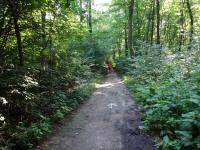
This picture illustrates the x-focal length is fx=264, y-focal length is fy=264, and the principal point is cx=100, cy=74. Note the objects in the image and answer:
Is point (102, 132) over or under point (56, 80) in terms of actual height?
under

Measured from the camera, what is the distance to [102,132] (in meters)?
8.48

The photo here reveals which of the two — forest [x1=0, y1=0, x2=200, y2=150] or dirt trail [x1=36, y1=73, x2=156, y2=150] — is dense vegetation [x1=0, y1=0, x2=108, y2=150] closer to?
forest [x1=0, y1=0, x2=200, y2=150]

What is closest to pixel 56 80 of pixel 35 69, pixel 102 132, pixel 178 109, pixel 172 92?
pixel 35 69

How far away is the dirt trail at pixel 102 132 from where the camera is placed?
7285mm

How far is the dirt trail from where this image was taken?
23.9ft

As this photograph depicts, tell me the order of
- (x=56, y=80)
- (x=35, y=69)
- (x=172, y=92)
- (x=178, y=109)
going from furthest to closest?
1. (x=56, y=80)
2. (x=35, y=69)
3. (x=172, y=92)
4. (x=178, y=109)

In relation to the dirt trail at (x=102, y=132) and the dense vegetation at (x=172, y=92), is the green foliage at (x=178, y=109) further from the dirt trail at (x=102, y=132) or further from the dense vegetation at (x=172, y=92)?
the dirt trail at (x=102, y=132)

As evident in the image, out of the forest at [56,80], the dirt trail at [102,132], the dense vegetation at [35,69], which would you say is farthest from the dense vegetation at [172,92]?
the dense vegetation at [35,69]

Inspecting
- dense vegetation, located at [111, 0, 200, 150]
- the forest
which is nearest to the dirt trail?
the forest

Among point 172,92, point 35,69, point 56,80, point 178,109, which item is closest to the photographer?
point 178,109

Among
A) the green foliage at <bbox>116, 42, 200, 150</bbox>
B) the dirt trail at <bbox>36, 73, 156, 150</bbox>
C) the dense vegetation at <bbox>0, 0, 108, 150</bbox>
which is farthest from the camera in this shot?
the dense vegetation at <bbox>0, 0, 108, 150</bbox>

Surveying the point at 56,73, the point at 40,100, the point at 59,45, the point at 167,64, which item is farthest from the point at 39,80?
the point at 167,64

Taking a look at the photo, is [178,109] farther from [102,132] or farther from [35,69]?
[35,69]

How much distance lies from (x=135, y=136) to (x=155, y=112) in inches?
37.0
